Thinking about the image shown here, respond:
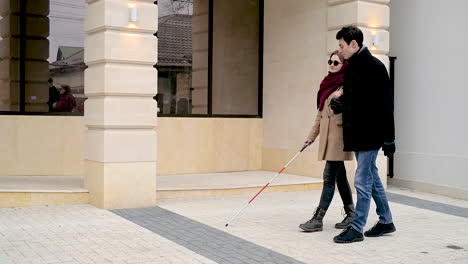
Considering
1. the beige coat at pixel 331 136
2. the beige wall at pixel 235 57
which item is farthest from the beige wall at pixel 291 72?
the beige coat at pixel 331 136

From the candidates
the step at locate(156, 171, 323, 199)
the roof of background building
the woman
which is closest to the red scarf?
the woman

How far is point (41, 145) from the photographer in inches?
436

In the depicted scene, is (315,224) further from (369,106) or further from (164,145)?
(164,145)

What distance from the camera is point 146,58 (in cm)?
884

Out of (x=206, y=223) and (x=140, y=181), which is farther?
(x=140, y=181)

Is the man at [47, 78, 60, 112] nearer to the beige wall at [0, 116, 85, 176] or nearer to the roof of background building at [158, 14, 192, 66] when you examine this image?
the beige wall at [0, 116, 85, 176]

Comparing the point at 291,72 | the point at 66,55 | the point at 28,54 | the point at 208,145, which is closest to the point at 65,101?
the point at 66,55

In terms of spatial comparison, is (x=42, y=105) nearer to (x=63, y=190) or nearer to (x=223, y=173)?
(x=63, y=190)

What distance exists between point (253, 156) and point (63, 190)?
5.02 metres

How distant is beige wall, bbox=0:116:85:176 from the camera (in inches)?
428

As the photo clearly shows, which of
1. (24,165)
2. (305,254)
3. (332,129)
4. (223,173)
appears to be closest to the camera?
(305,254)

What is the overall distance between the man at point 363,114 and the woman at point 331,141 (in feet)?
0.77

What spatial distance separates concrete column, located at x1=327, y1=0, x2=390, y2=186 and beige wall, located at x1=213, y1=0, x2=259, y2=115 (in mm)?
2436

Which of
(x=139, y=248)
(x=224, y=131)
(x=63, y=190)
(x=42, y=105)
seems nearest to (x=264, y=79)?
(x=224, y=131)
